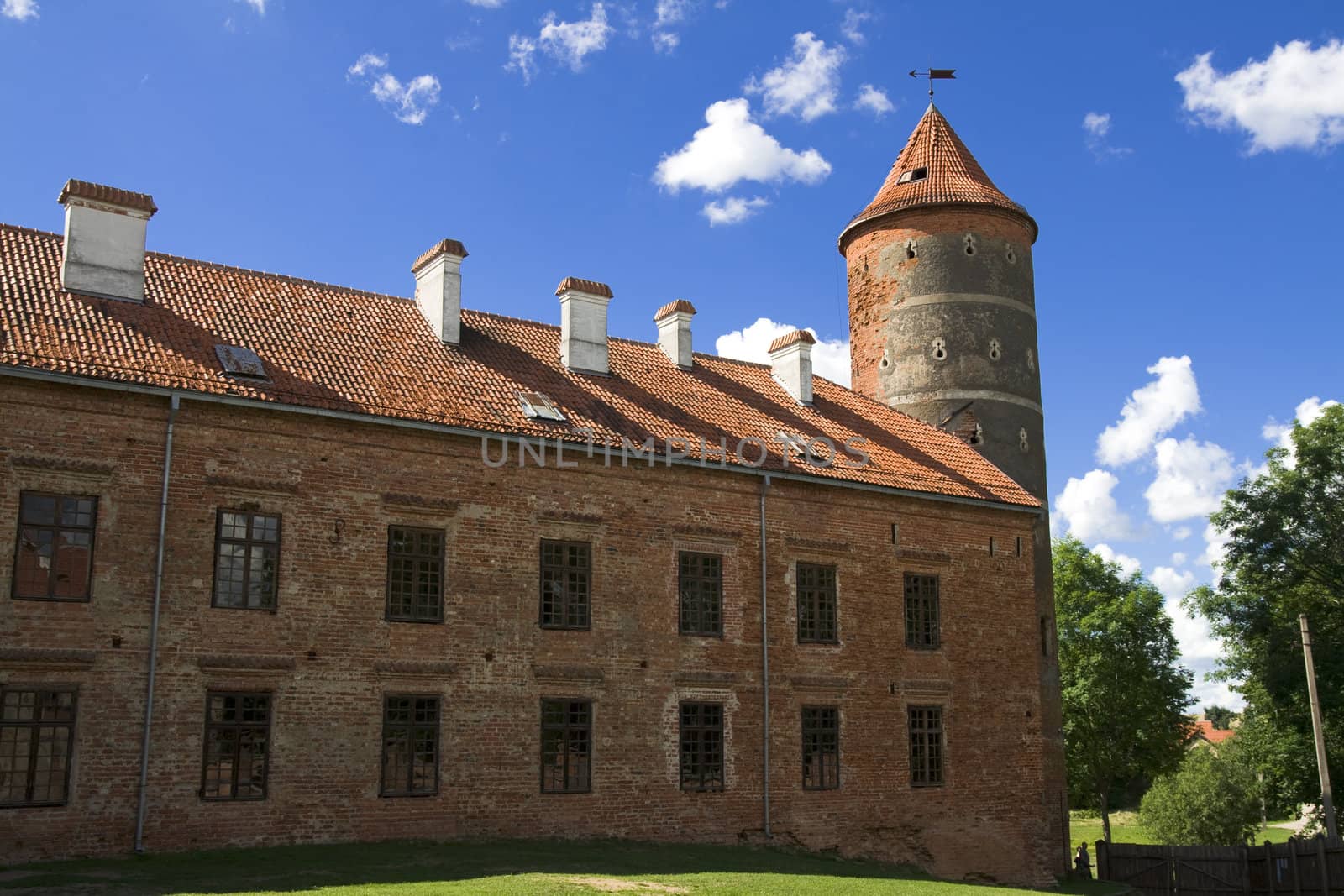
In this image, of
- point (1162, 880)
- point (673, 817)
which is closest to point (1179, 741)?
point (1162, 880)

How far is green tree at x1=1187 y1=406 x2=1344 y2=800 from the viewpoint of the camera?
34625 millimetres

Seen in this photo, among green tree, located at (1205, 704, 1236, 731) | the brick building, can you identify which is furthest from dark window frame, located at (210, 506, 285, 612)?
green tree, located at (1205, 704, 1236, 731)

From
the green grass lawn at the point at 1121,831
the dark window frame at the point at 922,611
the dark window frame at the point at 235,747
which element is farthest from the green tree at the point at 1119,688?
the dark window frame at the point at 235,747

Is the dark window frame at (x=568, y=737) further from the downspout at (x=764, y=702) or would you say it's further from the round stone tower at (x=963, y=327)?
the round stone tower at (x=963, y=327)

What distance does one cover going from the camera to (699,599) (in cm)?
2275

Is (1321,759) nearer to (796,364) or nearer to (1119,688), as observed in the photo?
(796,364)

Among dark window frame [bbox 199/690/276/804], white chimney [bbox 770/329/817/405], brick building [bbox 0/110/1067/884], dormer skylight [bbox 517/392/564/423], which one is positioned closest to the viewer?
brick building [bbox 0/110/1067/884]

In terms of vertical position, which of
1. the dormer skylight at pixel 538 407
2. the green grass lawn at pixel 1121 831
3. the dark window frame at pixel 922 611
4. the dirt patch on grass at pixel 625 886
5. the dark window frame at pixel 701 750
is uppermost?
the dormer skylight at pixel 538 407

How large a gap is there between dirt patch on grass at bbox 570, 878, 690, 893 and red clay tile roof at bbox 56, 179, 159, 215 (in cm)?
1242

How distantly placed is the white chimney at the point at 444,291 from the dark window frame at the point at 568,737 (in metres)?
6.95

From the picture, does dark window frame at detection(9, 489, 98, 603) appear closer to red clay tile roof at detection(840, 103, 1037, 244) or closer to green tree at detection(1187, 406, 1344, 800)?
red clay tile roof at detection(840, 103, 1037, 244)

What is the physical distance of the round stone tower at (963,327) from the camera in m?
31.4

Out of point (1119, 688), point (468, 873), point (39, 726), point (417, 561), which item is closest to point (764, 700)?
point (417, 561)

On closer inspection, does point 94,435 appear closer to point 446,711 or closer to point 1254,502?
point 446,711
